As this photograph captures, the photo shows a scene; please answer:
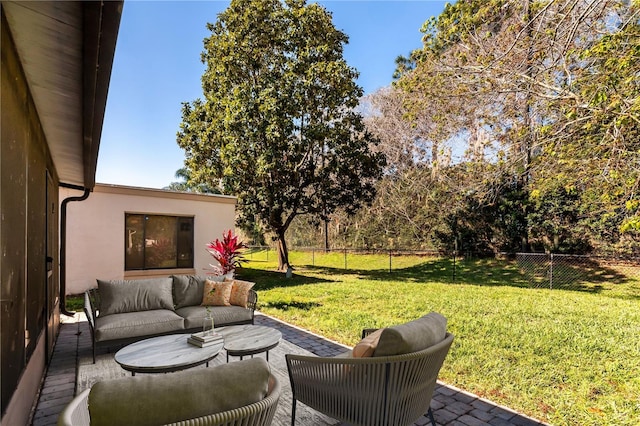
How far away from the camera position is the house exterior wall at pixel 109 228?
8.30 m

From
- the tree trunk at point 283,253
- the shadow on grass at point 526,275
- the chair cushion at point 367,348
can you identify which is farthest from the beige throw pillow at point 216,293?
the tree trunk at point 283,253

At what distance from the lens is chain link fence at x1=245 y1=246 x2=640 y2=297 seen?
405 inches

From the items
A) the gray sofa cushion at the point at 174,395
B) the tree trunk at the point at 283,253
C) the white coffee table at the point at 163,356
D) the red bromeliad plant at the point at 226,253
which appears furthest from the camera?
the tree trunk at the point at 283,253

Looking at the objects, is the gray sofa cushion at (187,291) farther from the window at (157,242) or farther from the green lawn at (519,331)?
the window at (157,242)

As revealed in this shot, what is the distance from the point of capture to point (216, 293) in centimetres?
515

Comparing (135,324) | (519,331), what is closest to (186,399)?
(135,324)

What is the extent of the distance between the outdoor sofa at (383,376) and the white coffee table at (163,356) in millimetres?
1161

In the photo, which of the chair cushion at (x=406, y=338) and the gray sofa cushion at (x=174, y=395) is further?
the chair cushion at (x=406, y=338)

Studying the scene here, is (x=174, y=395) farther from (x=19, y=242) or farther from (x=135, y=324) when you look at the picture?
(x=135, y=324)

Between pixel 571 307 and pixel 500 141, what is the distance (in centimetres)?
376

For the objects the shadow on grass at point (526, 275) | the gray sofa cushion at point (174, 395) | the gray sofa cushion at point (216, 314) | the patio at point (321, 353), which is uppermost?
the gray sofa cushion at point (174, 395)

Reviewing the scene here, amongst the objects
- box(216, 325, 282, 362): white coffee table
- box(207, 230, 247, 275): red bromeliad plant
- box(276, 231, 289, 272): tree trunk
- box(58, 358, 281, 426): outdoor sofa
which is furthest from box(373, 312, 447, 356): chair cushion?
box(276, 231, 289, 272): tree trunk

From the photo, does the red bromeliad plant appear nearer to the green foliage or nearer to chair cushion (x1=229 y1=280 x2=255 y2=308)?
chair cushion (x1=229 y1=280 x2=255 y2=308)

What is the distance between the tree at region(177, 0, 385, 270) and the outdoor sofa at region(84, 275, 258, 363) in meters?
6.70
